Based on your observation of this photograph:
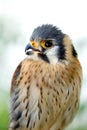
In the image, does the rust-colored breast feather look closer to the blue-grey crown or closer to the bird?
the bird

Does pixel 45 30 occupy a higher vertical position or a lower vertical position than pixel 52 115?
higher

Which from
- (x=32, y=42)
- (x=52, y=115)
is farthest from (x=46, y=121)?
(x=32, y=42)

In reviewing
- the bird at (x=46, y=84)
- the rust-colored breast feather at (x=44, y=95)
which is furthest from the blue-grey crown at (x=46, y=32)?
the rust-colored breast feather at (x=44, y=95)

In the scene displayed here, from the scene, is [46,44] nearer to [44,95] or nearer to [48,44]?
[48,44]

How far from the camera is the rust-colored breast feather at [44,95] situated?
8.31m

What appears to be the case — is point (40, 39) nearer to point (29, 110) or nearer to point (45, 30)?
point (45, 30)

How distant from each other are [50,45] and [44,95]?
1.21ft

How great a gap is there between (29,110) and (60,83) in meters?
0.33

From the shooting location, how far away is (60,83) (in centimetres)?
828

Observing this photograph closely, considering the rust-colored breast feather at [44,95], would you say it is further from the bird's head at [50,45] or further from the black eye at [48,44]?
the black eye at [48,44]

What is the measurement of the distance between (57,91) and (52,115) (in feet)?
0.52

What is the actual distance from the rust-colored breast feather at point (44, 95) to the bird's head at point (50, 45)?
0.21ft

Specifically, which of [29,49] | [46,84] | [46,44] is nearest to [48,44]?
[46,44]

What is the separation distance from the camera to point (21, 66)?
849 cm
